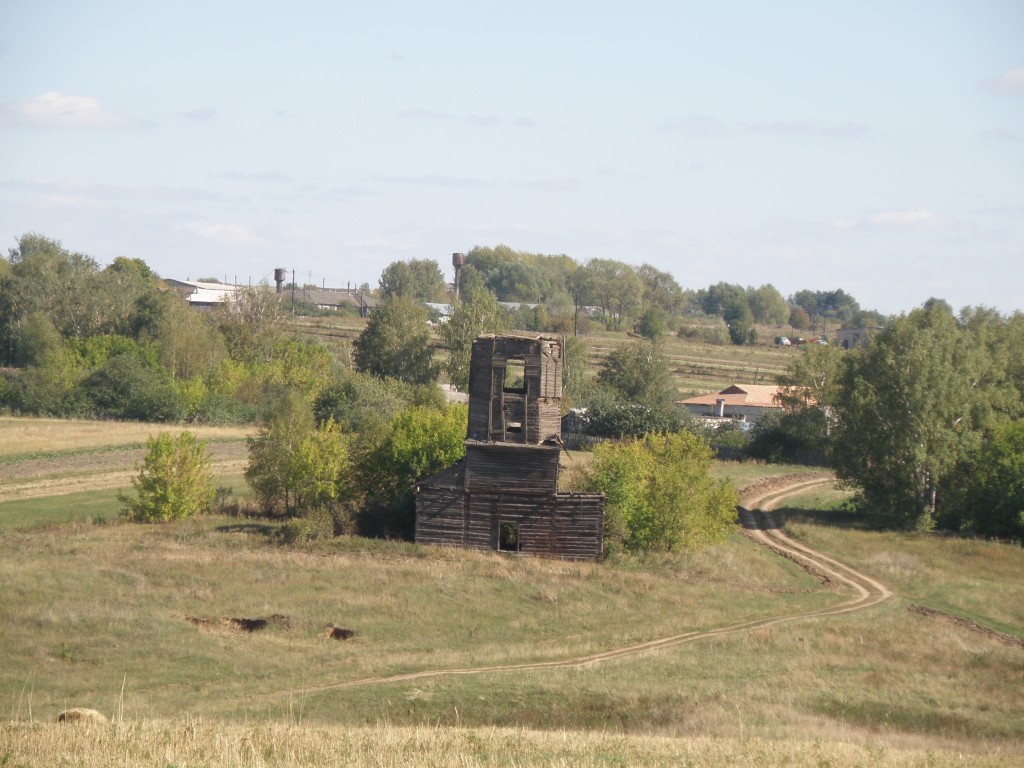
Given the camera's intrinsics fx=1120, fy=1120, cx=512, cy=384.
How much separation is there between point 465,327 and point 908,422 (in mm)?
43426

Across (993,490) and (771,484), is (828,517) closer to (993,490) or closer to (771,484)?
(993,490)

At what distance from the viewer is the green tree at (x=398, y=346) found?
94438mm

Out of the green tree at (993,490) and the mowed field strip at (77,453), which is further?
the mowed field strip at (77,453)

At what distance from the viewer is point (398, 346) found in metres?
94.6

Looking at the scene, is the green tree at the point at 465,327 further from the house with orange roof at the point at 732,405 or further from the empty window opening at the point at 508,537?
the empty window opening at the point at 508,537

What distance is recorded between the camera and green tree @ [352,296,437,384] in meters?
94.4

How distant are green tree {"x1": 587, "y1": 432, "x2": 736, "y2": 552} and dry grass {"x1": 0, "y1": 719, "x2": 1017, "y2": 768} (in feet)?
77.6

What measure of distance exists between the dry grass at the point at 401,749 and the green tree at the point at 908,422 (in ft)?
117

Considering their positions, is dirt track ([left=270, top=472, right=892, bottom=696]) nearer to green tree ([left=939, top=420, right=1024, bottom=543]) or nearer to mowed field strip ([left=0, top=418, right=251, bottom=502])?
green tree ([left=939, top=420, right=1024, bottom=543])

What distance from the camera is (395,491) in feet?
154

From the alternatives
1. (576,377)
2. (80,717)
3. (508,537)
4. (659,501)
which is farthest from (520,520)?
(576,377)

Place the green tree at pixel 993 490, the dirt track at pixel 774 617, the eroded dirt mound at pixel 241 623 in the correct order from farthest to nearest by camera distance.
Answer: the green tree at pixel 993 490 → the eroded dirt mound at pixel 241 623 → the dirt track at pixel 774 617

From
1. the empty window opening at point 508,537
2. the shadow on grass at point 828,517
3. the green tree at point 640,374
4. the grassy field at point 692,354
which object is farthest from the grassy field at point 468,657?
the grassy field at point 692,354

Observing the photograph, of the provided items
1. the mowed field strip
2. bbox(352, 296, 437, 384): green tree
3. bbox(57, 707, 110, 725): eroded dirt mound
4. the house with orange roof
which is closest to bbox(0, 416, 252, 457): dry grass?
the mowed field strip
